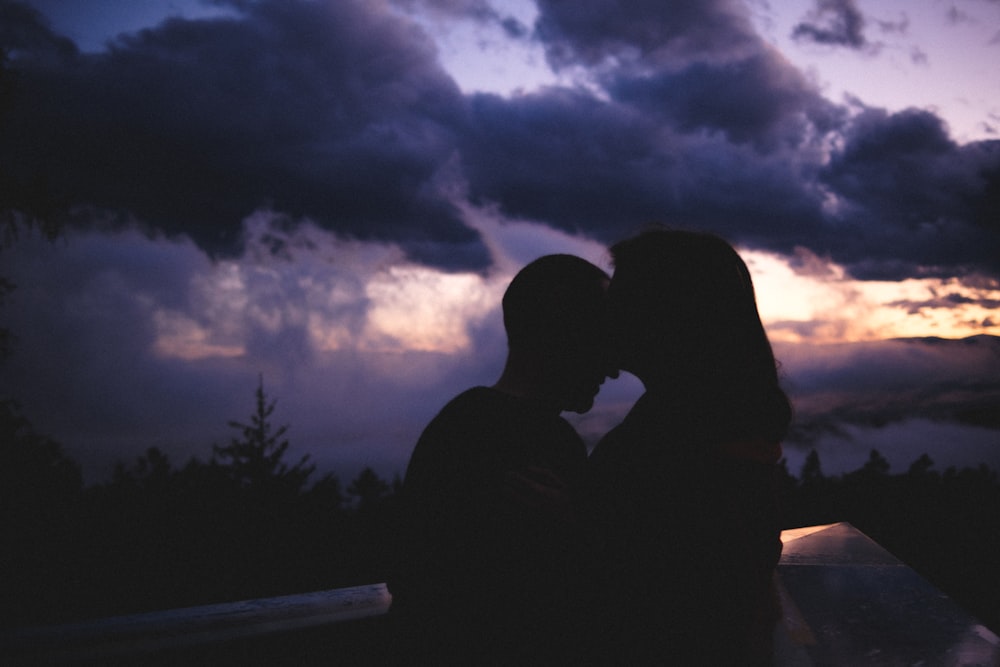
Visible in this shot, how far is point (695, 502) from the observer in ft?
5.78

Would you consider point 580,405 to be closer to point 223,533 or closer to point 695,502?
point 695,502

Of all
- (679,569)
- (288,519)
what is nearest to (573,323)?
(679,569)

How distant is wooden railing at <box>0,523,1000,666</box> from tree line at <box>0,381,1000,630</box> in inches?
177

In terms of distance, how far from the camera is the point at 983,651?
1982mm

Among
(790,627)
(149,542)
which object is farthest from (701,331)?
(149,542)

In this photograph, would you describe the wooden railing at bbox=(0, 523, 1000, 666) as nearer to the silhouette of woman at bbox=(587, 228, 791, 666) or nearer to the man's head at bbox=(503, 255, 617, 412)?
the silhouette of woman at bbox=(587, 228, 791, 666)

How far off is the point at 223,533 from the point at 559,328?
396 inches

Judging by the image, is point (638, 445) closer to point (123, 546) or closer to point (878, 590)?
point (878, 590)

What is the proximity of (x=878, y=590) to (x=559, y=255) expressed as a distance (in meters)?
1.91

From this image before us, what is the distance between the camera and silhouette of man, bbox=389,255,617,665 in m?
1.72

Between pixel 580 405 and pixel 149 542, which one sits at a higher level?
pixel 580 405

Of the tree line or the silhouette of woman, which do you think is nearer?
the silhouette of woman

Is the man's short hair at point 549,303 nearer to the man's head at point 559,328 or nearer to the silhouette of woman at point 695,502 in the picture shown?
the man's head at point 559,328

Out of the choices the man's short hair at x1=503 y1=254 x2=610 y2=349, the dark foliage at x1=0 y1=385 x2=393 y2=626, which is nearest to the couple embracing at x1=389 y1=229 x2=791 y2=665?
the man's short hair at x1=503 y1=254 x2=610 y2=349
